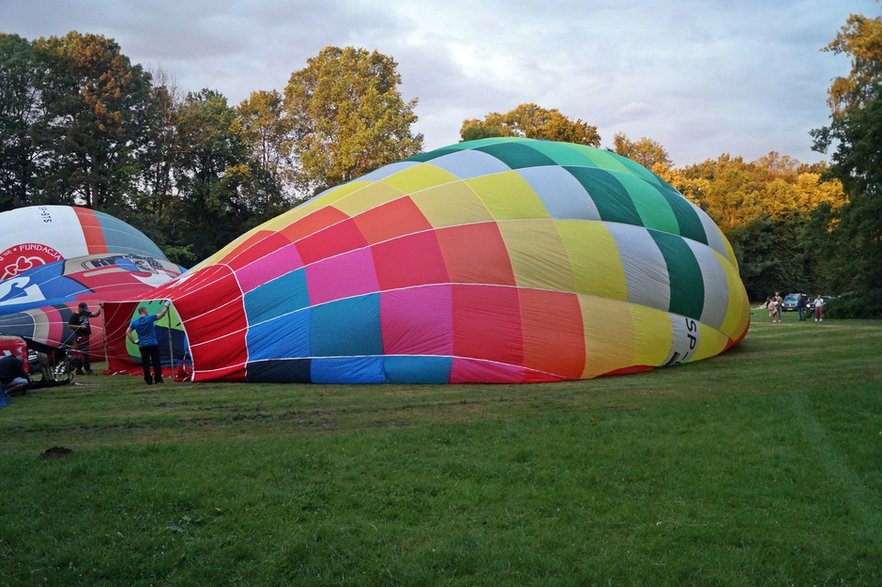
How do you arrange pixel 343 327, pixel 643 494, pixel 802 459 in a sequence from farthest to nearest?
pixel 343 327, pixel 802 459, pixel 643 494

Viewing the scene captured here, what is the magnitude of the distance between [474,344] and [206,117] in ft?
100

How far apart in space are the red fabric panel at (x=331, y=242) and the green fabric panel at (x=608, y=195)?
12.5 feet

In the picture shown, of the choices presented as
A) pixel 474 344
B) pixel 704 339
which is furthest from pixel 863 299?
pixel 474 344

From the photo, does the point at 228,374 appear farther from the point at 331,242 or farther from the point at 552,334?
the point at 552,334

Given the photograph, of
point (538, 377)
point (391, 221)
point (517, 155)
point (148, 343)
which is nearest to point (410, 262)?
point (391, 221)

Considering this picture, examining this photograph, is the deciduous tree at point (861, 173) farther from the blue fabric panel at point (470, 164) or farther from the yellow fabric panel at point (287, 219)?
the yellow fabric panel at point (287, 219)

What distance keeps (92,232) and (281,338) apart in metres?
10.4

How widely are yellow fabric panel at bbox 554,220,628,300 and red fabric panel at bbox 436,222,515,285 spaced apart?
1024mm

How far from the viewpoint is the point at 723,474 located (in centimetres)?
535

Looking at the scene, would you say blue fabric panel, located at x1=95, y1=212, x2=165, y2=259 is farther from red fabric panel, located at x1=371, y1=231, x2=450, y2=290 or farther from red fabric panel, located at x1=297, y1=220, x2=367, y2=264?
red fabric panel, located at x1=371, y1=231, x2=450, y2=290

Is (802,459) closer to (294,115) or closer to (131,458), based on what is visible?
(131,458)

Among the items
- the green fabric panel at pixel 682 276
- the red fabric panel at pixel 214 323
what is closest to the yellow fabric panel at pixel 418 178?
the red fabric panel at pixel 214 323

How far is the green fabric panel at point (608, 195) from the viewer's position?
11.9 metres

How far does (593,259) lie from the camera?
36.5 ft
